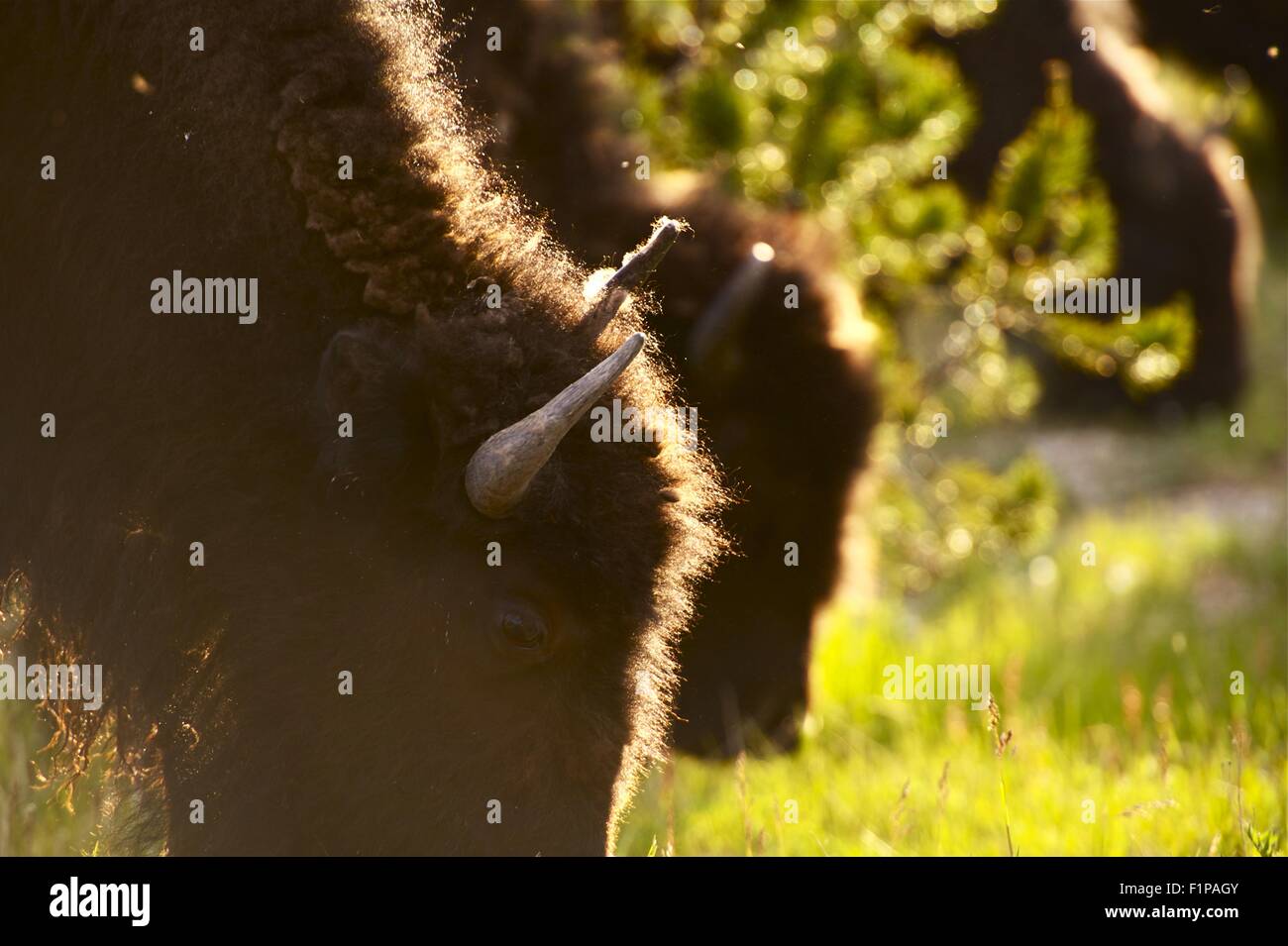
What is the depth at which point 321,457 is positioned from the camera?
2.82 m

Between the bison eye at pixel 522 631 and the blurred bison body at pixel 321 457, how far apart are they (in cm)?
1

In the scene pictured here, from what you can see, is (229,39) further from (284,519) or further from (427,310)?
(284,519)

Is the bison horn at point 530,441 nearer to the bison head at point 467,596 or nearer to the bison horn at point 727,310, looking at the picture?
the bison head at point 467,596

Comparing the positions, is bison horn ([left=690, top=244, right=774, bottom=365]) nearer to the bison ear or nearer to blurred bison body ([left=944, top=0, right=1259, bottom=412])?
the bison ear

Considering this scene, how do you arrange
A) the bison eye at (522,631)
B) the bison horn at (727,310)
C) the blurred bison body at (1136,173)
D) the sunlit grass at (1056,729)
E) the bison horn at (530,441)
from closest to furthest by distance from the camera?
the bison horn at (530,441) < the bison eye at (522,631) < the sunlit grass at (1056,729) < the bison horn at (727,310) < the blurred bison body at (1136,173)

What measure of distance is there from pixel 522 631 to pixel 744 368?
224 cm

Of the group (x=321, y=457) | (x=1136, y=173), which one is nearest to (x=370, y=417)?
(x=321, y=457)

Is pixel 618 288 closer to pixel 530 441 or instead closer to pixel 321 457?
pixel 530 441

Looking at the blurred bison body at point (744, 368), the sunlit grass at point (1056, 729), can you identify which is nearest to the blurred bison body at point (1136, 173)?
the sunlit grass at point (1056, 729)

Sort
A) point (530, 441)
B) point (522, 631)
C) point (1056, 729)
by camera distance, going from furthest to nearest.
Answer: point (1056, 729) < point (522, 631) < point (530, 441)

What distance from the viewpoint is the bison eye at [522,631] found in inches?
108

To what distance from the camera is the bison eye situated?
274cm

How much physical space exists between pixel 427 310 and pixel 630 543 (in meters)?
0.62

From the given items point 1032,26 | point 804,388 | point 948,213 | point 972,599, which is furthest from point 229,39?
point 1032,26
